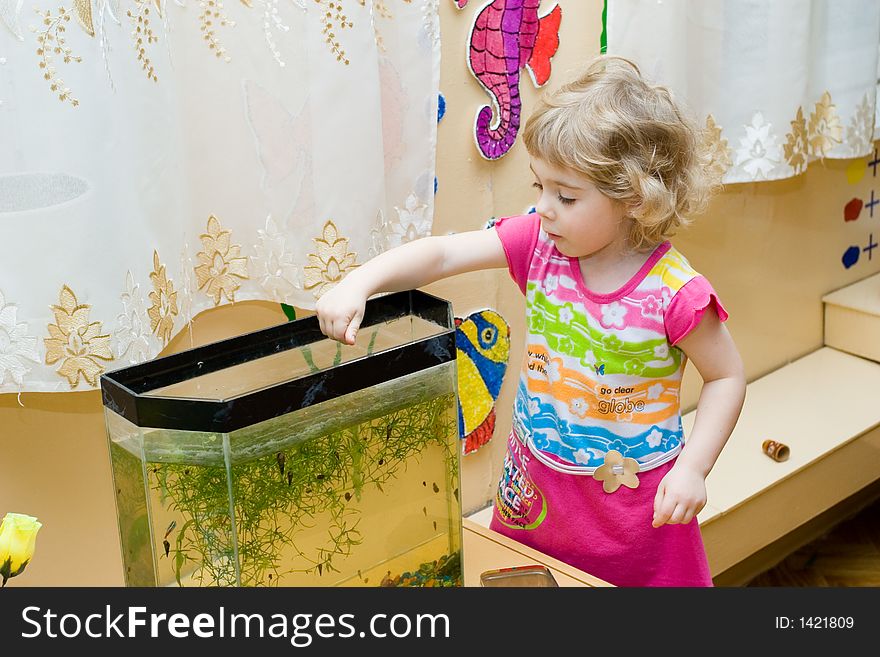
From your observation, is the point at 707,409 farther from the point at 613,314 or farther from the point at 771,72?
the point at 771,72

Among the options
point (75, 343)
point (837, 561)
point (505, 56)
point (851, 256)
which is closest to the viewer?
point (75, 343)

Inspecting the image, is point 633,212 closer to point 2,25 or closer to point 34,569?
point 2,25

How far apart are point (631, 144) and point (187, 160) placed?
478 mm

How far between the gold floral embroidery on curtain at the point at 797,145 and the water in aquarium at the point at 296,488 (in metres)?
1.14

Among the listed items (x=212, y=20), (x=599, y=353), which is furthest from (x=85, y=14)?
(x=599, y=353)

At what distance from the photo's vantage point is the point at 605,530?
112 cm

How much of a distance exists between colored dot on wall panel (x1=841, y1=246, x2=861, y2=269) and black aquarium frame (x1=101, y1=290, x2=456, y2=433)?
1645 mm

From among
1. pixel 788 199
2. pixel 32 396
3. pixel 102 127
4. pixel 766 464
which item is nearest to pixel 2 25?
pixel 102 127

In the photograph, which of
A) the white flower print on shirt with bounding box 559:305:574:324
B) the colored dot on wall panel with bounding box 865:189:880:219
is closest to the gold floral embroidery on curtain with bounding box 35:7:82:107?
the white flower print on shirt with bounding box 559:305:574:324

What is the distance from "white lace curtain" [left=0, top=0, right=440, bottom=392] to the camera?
943mm

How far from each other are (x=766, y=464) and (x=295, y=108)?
1.12 metres

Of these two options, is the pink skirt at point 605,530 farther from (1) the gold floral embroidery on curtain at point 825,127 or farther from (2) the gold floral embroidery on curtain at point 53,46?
(1) the gold floral embroidery on curtain at point 825,127

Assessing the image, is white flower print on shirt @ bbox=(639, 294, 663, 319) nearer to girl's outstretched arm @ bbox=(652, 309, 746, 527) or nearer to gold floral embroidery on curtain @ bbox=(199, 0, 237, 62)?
girl's outstretched arm @ bbox=(652, 309, 746, 527)
